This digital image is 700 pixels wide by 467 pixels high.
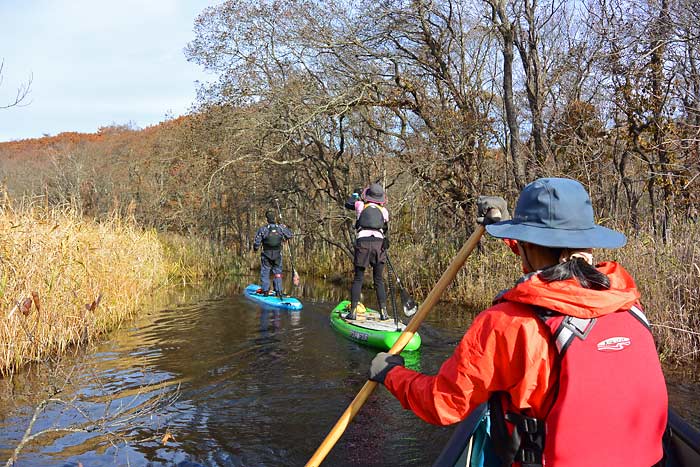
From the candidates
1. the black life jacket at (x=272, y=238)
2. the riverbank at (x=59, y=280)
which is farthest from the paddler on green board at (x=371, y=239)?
the black life jacket at (x=272, y=238)

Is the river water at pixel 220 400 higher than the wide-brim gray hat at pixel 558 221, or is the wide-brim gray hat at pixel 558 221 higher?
the wide-brim gray hat at pixel 558 221

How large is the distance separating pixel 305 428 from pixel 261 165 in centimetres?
1122

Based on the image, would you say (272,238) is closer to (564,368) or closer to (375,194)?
(375,194)

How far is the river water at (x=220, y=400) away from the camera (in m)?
4.48

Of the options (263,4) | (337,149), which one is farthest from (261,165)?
(263,4)

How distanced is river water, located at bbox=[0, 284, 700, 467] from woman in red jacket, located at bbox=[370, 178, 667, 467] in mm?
2389

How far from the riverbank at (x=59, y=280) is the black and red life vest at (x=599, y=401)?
304 centimetres

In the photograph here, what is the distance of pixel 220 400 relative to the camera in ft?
18.9

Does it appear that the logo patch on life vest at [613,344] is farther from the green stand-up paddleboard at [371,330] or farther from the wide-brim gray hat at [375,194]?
the wide-brim gray hat at [375,194]

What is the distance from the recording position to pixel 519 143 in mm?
10602

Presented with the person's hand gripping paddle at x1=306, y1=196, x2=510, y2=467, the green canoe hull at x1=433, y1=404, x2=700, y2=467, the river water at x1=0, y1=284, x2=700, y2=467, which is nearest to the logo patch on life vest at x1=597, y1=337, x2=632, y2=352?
the green canoe hull at x1=433, y1=404, x2=700, y2=467

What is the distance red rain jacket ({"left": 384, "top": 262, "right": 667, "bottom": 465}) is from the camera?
5.84ft

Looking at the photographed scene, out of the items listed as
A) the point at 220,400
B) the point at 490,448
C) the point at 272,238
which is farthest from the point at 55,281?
the point at 490,448

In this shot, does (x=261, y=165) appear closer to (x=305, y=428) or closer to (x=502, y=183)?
(x=502, y=183)
